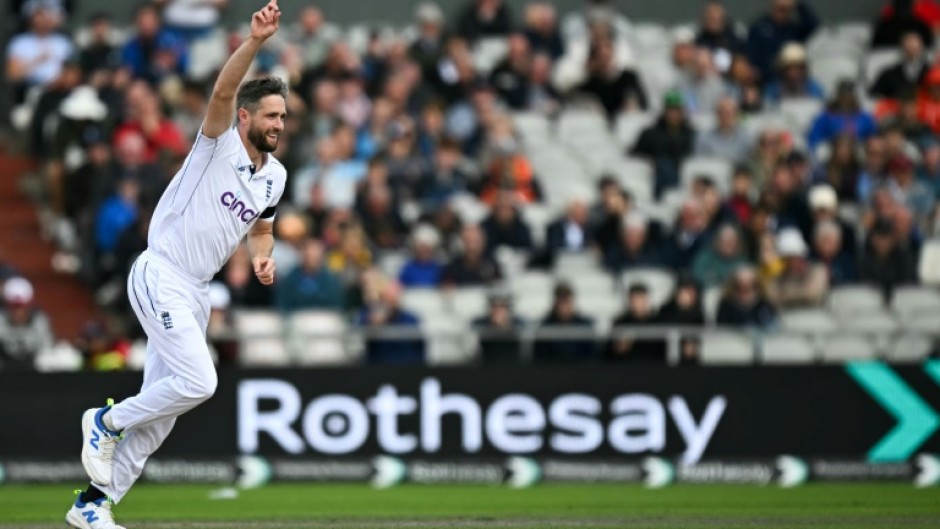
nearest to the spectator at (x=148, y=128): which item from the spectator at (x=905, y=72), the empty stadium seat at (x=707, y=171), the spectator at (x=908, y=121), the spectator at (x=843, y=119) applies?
the empty stadium seat at (x=707, y=171)

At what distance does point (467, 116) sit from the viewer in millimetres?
22328

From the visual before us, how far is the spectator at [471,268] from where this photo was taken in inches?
765

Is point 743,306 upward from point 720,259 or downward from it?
downward

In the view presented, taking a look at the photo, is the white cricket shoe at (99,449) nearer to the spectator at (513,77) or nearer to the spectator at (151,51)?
the spectator at (151,51)

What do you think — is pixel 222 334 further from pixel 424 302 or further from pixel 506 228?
pixel 506 228

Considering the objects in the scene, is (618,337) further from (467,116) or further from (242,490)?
(467,116)

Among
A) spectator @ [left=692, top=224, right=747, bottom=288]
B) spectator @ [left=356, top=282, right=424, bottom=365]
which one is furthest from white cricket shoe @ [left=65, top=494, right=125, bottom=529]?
spectator @ [left=692, top=224, right=747, bottom=288]

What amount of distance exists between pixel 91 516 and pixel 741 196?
11.6 meters

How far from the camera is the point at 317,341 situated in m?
18.0

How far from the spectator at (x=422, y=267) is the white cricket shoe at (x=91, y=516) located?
345 inches

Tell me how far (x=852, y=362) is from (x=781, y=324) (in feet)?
5.81

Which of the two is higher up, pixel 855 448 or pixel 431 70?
pixel 431 70

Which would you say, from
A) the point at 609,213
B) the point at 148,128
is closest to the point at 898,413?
the point at 609,213

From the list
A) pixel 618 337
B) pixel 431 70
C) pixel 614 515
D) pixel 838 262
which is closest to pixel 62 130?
pixel 431 70
